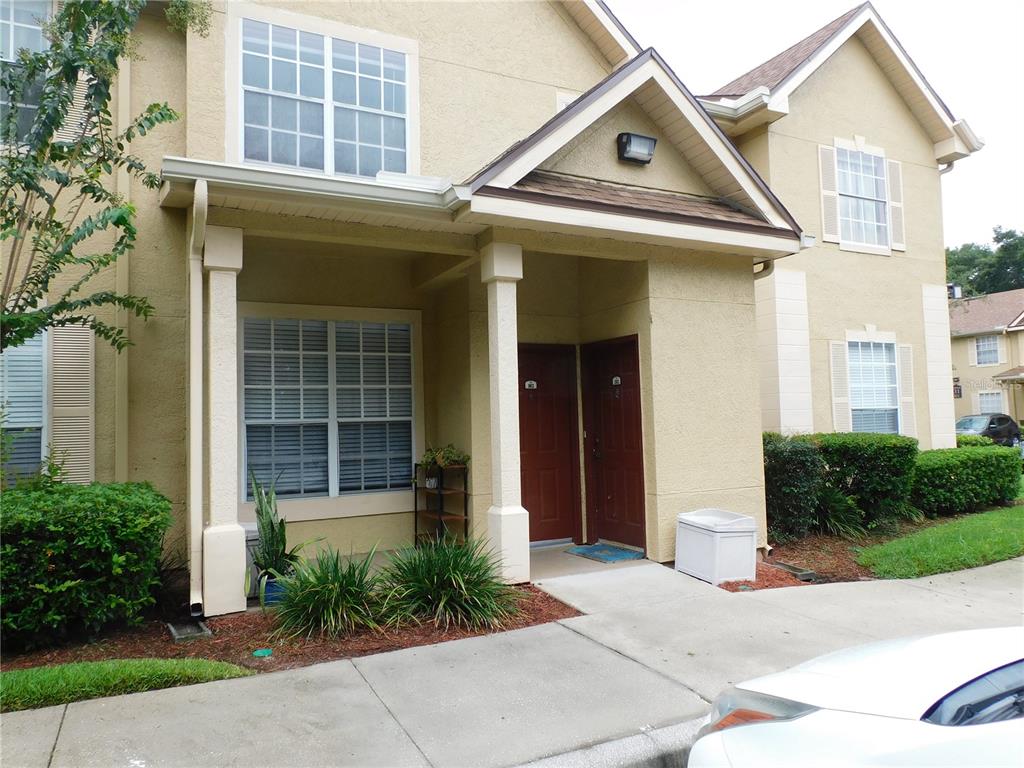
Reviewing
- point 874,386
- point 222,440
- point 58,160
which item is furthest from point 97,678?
point 874,386

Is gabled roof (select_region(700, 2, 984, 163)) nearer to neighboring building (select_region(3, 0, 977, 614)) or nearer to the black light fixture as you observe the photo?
neighboring building (select_region(3, 0, 977, 614))

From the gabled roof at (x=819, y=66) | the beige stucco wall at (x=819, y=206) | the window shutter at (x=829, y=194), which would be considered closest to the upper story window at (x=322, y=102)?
the gabled roof at (x=819, y=66)

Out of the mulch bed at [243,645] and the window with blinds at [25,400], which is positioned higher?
the window with blinds at [25,400]

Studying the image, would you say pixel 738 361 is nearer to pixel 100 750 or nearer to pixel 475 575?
pixel 475 575

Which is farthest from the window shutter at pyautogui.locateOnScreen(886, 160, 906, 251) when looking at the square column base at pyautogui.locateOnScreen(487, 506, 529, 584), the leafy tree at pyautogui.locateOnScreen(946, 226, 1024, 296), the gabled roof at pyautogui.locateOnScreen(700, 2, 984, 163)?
the leafy tree at pyautogui.locateOnScreen(946, 226, 1024, 296)

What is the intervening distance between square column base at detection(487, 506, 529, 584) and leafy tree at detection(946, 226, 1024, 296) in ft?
158

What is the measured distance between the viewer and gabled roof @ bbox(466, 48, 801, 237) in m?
6.75

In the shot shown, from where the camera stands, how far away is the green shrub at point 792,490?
29.9ft

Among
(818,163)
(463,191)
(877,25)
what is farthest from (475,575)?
(877,25)

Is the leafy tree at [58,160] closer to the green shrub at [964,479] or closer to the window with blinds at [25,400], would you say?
the window with blinds at [25,400]

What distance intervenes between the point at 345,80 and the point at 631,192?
136 inches

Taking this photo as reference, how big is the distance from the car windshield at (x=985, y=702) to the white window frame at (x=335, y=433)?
6.86 m

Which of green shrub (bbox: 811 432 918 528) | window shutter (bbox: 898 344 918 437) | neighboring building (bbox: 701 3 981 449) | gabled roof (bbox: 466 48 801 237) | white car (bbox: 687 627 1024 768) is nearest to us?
white car (bbox: 687 627 1024 768)

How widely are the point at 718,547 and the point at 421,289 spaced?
4.63m
